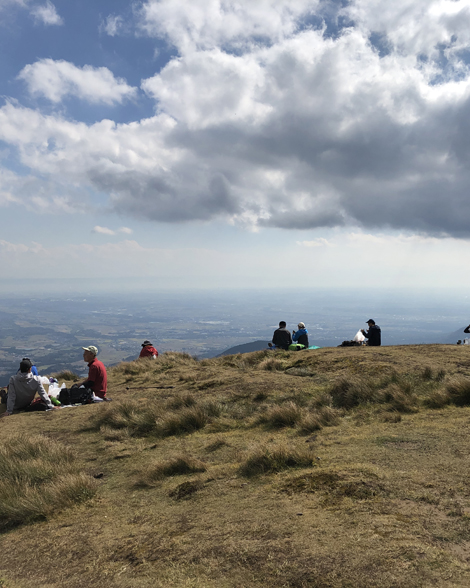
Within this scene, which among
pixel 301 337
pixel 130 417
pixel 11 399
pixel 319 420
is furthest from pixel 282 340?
pixel 11 399

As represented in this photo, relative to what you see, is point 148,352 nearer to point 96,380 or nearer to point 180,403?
point 96,380

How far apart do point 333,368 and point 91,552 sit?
8536mm

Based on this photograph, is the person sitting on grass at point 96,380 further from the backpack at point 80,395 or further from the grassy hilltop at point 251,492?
the grassy hilltop at point 251,492

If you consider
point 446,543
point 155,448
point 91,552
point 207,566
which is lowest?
point 155,448

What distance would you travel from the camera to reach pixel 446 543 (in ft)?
8.32

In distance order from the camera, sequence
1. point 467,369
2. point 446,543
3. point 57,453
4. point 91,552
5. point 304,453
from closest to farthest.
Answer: point 446,543 < point 91,552 < point 304,453 < point 57,453 < point 467,369

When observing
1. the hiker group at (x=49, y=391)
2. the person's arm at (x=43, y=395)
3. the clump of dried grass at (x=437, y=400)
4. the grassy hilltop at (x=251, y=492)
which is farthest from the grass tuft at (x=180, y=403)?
the clump of dried grass at (x=437, y=400)

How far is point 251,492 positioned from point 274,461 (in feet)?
2.26

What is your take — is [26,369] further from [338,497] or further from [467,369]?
[467,369]

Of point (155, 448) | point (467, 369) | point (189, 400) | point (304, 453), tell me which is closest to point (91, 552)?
point (304, 453)

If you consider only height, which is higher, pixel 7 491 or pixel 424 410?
pixel 424 410

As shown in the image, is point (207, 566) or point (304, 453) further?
point (304, 453)

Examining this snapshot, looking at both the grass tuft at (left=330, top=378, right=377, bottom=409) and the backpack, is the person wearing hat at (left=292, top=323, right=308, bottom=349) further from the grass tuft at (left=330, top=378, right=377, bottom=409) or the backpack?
the backpack

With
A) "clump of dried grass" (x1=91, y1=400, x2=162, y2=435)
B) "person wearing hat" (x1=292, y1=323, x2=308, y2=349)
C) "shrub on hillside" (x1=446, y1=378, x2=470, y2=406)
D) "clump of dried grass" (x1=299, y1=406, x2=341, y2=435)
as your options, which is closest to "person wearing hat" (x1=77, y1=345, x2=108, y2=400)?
"clump of dried grass" (x1=91, y1=400, x2=162, y2=435)
